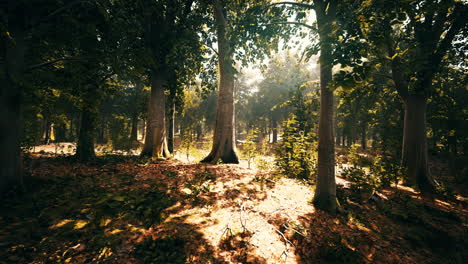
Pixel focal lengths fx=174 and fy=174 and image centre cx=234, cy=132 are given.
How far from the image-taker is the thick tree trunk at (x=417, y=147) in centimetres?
878

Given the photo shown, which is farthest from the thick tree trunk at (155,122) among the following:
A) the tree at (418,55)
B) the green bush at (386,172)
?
the green bush at (386,172)

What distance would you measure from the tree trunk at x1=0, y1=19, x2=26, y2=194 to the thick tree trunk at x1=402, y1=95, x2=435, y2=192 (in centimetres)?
1532

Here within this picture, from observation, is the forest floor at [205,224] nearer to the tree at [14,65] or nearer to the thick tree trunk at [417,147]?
the tree at [14,65]

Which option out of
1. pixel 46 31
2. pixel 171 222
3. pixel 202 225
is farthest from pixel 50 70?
pixel 202 225

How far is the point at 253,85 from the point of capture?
1537 inches

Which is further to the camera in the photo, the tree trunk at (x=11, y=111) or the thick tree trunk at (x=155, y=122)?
the thick tree trunk at (x=155, y=122)

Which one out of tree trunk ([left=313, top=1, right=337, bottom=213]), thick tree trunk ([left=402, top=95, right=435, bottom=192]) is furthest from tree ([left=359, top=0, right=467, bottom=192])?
tree trunk ([left=313, top=1, right=337, bottom=213])

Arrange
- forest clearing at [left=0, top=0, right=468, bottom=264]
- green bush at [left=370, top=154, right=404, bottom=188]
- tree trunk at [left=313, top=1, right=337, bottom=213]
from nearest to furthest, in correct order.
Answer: forest clearing at [left=0, top=0, right=468, bottom=264] → tree trunk at [left=313, top=1, right=337, bottom=213] → green bush at [left=370, top=154, right=404, bottom=188]

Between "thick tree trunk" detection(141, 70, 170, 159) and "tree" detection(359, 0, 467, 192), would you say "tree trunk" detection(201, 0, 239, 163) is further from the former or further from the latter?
"tree" detection(359, 0, 467, 192)

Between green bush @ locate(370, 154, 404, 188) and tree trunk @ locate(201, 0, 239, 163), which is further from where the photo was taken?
tree trunk @ locate(201, 0, 239, 163)

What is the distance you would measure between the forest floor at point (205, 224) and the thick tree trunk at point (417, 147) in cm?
195

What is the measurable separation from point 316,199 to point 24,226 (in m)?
6.97

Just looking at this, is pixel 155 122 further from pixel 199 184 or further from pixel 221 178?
pixel 199 184

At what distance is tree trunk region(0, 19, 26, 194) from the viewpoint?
14.9ft
